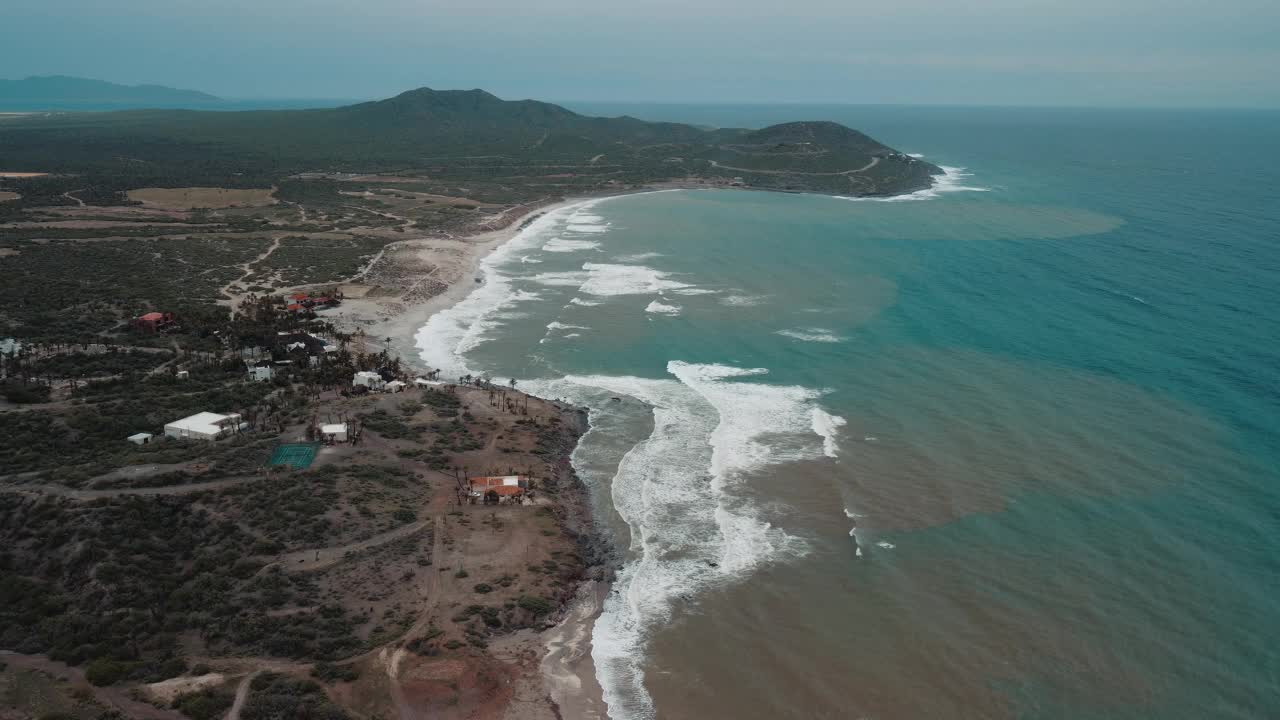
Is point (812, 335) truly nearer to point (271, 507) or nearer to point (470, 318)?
point (470, 318)

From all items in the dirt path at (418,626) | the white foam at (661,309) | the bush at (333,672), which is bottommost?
the dirt path at (418,626)

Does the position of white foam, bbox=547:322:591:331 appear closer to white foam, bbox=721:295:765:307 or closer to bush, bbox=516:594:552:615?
white foam, bbox=721:295:765:307

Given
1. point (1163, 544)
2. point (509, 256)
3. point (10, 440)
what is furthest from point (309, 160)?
point (1163, 544)

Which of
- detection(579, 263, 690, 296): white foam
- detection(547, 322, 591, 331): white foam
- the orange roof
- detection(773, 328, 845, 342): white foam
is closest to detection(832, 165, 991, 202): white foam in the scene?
detection(579, 263, 690, 296): white foam

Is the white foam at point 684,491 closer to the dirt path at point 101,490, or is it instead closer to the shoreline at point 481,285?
the shoreline at point 481,285

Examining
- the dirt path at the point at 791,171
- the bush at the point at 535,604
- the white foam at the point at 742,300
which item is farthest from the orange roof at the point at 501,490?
the dirt path at the point at 791,171

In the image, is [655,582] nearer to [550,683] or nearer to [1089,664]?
[550,683]

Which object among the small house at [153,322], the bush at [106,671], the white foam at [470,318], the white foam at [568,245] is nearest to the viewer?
the bush at [106,671]
